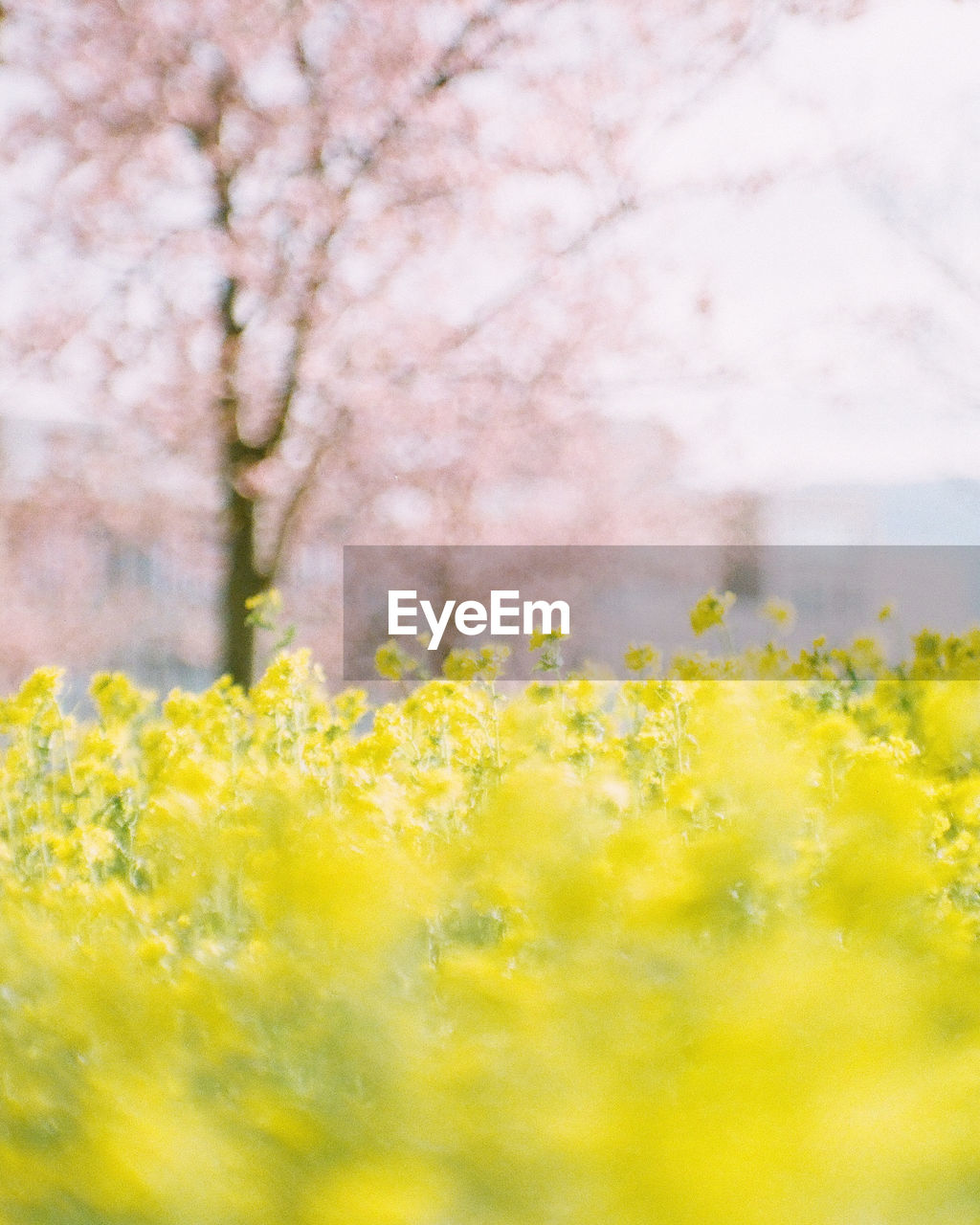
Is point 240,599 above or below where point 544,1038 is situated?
above

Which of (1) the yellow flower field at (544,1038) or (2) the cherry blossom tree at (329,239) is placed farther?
(2) the cherry blossom tree at (329,239)

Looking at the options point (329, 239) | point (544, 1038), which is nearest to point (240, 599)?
point (329, 239)

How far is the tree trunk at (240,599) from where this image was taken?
4.94 meters

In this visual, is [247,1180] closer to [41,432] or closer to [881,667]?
[881,667]

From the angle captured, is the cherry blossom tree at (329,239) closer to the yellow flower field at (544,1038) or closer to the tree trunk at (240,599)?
the tree trunk at (240,599)

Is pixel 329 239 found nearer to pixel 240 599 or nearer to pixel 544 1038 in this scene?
pixel 240 599

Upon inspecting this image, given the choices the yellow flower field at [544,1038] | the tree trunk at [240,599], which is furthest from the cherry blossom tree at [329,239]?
the yellow flower field at [544,1038]

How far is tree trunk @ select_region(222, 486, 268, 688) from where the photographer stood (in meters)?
4.94

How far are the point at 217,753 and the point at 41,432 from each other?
18.5 ft

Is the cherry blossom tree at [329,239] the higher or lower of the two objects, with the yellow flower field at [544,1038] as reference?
higher

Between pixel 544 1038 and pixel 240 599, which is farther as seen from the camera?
pixel 240 599

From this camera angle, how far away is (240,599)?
5.00 meters

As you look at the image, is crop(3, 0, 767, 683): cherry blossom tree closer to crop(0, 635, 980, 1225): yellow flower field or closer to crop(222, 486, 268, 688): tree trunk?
crop(222, 486, 268, 688): tree trunk

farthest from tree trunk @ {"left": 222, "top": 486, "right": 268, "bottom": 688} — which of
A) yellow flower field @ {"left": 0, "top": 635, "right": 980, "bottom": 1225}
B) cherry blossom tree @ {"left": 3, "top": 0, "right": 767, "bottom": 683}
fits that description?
yellow flower field @ {"left": 0, "top": 635, "right": 980, "bottom": 1225}
